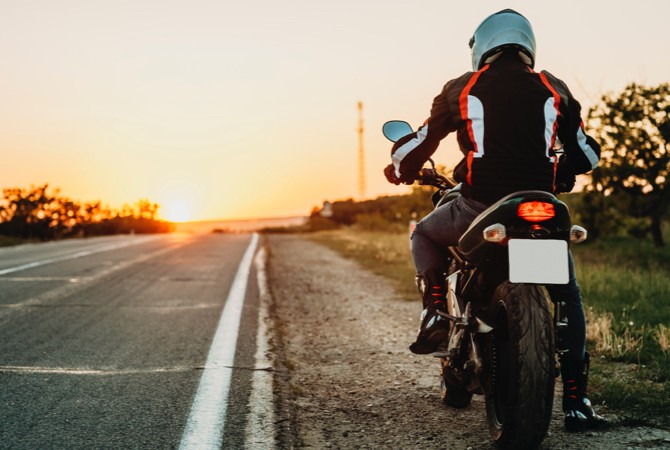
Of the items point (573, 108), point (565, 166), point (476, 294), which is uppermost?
point (573, 108)

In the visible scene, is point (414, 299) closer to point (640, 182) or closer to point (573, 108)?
point (573, 108)

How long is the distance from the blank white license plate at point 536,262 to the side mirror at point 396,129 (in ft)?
3.77

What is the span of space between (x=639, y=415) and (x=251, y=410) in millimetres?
2067

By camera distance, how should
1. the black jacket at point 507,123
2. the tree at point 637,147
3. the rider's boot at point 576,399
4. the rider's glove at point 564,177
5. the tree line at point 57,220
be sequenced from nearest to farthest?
the black jacket at point 507,123 < the rider's boot at point 576,399 < the rider's glove at point 564,177 < the tree at point 637,147 < the tree line at point 57,220

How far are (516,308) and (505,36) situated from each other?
1.33 metres

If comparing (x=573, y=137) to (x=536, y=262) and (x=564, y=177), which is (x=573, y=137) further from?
(x=536, y=262)

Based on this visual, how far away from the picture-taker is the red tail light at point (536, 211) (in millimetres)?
3010

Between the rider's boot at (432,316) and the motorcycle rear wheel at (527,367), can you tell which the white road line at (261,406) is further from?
the motorcycle rear wheel at (527,367)

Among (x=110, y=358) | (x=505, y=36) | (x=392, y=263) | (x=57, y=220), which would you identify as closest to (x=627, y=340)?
(x=505, y=36)

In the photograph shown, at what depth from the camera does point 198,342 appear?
18.9ft

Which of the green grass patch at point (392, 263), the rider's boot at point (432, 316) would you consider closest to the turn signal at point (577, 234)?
the rider's boot at point (432, 316)

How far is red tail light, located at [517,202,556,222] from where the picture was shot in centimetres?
301

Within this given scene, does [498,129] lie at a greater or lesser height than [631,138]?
lesser

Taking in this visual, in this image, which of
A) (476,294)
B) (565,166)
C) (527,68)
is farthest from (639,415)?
(527,68)
